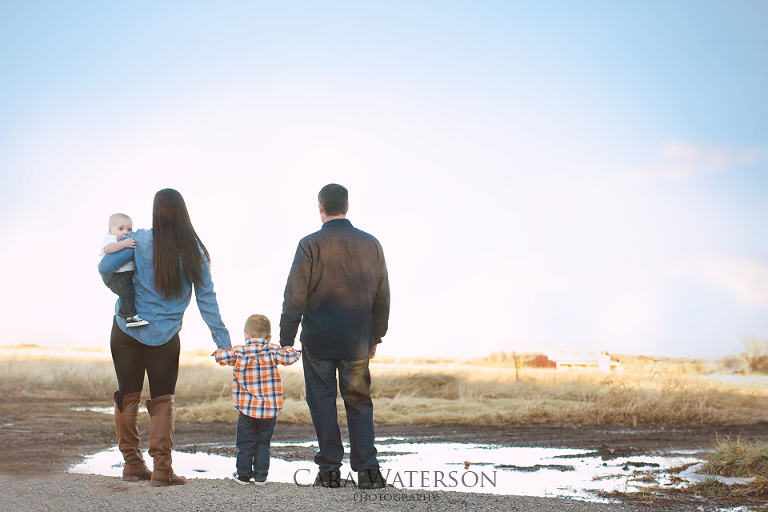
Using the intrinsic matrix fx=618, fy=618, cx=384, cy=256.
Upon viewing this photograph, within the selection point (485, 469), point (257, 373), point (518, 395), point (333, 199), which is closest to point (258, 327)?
point (257, 373)

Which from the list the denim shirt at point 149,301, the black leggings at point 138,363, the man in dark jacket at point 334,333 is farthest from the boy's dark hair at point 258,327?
the black leggings at point 138,363

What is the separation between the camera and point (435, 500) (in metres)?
3.95

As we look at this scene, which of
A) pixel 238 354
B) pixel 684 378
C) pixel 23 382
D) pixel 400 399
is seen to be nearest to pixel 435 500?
pixel 238 354

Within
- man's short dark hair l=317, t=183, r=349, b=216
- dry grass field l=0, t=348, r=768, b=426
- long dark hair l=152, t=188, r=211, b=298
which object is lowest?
dry grass field l=0, t=348, r=768, b=426

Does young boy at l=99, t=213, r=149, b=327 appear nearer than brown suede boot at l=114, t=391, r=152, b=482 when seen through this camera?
Yes

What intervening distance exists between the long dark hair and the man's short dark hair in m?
1.00

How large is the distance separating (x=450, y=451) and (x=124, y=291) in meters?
5.48

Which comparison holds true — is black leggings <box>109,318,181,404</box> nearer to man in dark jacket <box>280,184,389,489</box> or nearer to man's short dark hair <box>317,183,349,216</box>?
man in dark jacket <box>280,184,389,489</box>

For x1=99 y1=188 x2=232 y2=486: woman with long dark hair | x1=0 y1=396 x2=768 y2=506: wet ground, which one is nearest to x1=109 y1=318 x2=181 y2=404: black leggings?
x1=99 y1=188 x2=232 y2=486: woman with long dark hair

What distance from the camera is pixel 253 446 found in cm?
460

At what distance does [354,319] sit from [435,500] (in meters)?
1.32

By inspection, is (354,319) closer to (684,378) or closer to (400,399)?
(400,399)

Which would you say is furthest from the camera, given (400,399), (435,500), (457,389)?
(457,389)

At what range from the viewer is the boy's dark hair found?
186 inches
